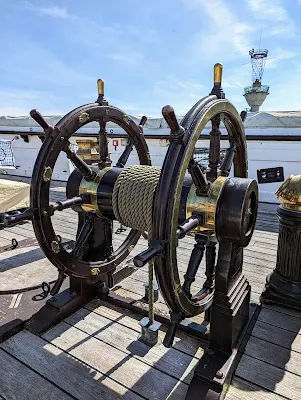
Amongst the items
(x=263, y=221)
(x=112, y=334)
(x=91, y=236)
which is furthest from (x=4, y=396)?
(x=263, y=221)

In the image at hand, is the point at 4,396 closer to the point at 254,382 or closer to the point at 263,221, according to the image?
the point at 254,382

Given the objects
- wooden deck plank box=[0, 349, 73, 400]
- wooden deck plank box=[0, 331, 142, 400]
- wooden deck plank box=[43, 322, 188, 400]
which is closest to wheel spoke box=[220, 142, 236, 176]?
wooden deck plank box=[43, 322, 188, 400]

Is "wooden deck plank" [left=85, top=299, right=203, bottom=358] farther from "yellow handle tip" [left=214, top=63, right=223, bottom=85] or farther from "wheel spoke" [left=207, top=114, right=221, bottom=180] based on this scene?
"yellow handle tip" [left=214, top=63, right=223, bottom=85]

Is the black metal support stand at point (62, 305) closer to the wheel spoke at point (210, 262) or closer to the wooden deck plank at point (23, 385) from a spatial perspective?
the wooden deck plank at point (23, 385)

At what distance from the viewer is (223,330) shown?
1.62 meters

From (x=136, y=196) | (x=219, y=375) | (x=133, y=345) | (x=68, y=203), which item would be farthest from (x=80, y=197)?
(x=219, y=375)

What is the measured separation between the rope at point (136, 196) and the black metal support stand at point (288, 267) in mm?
1015

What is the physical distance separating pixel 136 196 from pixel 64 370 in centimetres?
98

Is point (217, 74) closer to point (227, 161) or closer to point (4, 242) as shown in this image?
point (227, 161)

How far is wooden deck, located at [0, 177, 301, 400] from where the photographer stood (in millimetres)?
1528

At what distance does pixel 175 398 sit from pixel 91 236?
3.57ft

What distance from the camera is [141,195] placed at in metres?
1.63

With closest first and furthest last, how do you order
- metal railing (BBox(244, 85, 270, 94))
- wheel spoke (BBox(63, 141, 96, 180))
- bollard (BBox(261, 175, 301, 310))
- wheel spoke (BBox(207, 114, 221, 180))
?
wheel spoke (BBox(207, 114, 221, 180)), wheel spoke (BBox(63, 141, 96, 180)), bollard (BBox(261, 175, 301, 310)), metal railing (BBox(244, 85, 270, 94))

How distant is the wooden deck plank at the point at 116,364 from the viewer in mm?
1532
